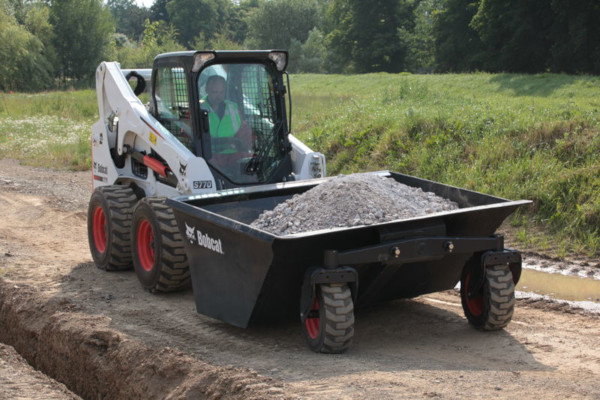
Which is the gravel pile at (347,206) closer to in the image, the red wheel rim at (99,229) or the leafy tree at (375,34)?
the red wheel rim at (99,229)

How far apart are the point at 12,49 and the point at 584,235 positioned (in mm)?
A: 43174

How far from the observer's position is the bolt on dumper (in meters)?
5.45

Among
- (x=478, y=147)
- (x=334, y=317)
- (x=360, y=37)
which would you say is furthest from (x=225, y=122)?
(x=360, y=37)

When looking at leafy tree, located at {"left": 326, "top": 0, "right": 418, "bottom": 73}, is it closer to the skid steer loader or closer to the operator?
the skid steer loader

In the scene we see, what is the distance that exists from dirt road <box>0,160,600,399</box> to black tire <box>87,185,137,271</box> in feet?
0.53

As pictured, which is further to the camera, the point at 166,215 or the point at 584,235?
the point at 584,235

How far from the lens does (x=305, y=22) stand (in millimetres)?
80938

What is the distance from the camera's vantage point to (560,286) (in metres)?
8.21

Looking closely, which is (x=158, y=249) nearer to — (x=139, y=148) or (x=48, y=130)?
(x=139, y=148)

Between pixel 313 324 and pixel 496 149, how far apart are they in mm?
6850

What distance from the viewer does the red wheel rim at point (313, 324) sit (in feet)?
18.5

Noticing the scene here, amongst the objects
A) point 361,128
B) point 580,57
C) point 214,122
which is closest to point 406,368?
point 214,122

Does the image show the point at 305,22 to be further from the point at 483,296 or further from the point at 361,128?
the point at 483,296

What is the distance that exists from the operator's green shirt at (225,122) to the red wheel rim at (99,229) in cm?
178
